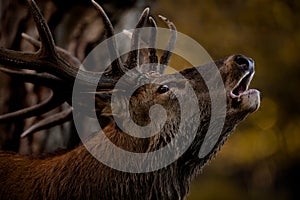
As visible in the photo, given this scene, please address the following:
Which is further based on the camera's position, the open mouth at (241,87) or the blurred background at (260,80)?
the blurred background at (260,80)

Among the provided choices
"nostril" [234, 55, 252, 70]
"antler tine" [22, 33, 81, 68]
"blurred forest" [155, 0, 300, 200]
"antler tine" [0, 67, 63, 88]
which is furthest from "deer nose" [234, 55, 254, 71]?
"blurred forest" [155, 0, 300, 200]

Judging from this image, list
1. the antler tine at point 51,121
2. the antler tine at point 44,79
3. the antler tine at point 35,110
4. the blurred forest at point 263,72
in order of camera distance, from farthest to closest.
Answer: the blurred forest at point 263,72
the antler tine at point 51,121
the antler tine at point 35,110
the antler tine at point 44,79

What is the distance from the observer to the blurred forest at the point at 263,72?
1035 centimetres

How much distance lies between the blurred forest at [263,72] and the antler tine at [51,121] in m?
5.20

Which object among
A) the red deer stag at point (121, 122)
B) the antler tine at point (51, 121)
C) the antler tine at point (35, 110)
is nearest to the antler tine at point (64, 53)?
the antler tine at point (51, 121)

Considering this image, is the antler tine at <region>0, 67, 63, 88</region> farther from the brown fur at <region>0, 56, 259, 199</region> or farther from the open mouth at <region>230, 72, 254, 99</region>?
the open mouth at <region>230, 72, 254, 99</region>

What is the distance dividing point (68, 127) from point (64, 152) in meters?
1.14

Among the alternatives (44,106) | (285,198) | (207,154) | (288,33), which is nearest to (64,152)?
(44,106)

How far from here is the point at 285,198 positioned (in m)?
12.5

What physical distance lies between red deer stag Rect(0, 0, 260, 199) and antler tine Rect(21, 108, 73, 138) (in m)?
0.71

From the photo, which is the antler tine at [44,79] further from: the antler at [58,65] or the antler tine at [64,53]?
the antler tine at [64,53]

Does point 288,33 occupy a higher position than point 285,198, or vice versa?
point 288,33

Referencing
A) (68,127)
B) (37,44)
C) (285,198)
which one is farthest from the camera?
(285,198)

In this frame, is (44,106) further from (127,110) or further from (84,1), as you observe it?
(84,1)
